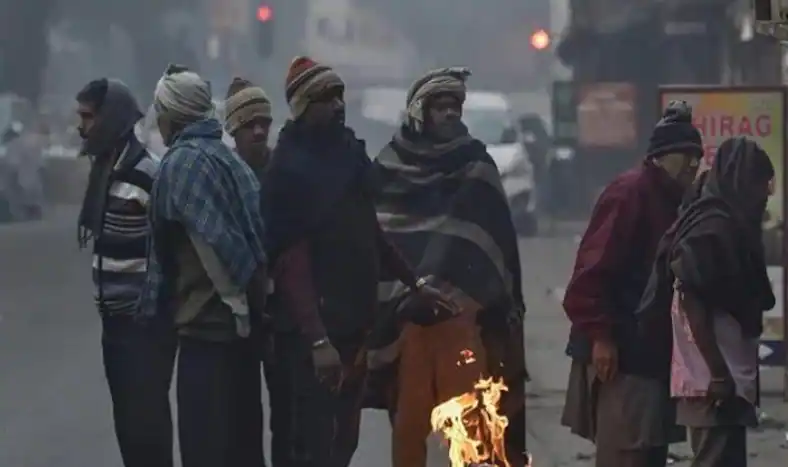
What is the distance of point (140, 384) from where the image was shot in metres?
7.33

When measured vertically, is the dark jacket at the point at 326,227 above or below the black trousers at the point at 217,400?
above

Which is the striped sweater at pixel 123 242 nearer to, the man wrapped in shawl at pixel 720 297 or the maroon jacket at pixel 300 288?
the maroon jacket at pixel 300 288

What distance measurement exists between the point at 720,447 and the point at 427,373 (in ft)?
3.95

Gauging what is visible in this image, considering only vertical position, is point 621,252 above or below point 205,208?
below

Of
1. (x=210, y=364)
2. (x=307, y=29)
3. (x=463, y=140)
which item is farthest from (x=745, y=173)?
(x=307, y=29)

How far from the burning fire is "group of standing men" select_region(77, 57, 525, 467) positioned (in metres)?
0.87

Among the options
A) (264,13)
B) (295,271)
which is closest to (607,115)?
(264,13)

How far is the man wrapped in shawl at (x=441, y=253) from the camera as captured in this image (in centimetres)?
729

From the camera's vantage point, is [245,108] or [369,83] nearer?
[245,108]

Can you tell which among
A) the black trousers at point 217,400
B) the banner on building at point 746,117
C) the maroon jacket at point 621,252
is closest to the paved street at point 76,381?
the banner on building at point 746,117

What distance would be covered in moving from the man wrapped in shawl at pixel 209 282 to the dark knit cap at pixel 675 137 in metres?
1.51

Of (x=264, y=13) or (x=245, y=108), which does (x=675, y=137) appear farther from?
(x=264, y=13)

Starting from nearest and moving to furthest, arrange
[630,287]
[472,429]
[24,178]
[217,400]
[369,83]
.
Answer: [472,429] → [217,400] → [630,287] → [24,178] → [369,83]

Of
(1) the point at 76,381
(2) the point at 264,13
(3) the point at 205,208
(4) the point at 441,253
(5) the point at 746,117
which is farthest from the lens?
(2) the point at 264,13
